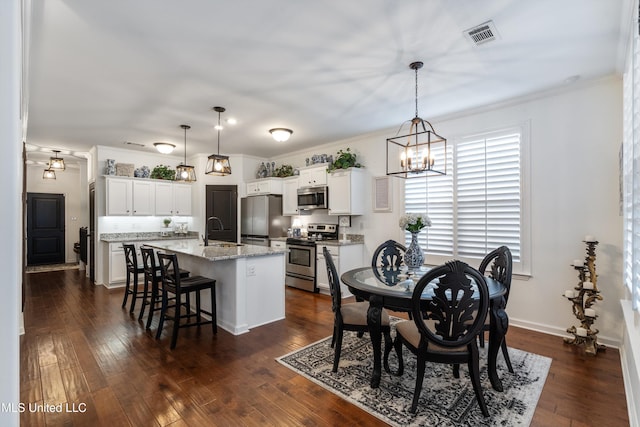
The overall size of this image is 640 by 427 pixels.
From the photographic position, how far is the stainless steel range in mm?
5590

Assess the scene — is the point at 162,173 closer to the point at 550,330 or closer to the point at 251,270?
the point at 251,270

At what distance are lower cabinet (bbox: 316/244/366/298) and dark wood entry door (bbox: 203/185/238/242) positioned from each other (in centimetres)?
252

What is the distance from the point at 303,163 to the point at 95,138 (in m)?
→ 3.72

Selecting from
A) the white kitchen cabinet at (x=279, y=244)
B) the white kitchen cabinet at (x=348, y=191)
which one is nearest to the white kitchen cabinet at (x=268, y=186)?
the white kitchen cabinet at (x=279, y=244)

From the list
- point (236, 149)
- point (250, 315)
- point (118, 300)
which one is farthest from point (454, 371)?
point (236, 149)

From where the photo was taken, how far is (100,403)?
2279 millimetres

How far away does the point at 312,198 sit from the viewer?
595 cm

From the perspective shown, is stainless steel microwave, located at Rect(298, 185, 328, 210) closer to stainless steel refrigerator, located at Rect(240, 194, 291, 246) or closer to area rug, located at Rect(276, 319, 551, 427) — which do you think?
stainless steel refrigerator, located at Rect(240, 194, 291, 246)

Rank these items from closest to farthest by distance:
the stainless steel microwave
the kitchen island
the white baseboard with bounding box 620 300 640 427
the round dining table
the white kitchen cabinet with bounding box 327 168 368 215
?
the white baseboard with bounding box 620 300 640 427 < the round dining table < the kitchen island < the white kitchen cabinet with bounding box 327 168 368 215 < the stainless steel microwave

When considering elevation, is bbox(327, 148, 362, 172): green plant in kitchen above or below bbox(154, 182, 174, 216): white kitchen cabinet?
above

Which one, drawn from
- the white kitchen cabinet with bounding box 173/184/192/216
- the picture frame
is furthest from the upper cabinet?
the picture frame

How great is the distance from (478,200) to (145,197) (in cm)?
608

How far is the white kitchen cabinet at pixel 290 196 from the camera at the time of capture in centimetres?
641

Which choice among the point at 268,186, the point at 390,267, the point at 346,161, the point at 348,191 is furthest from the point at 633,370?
the point at 268,186
